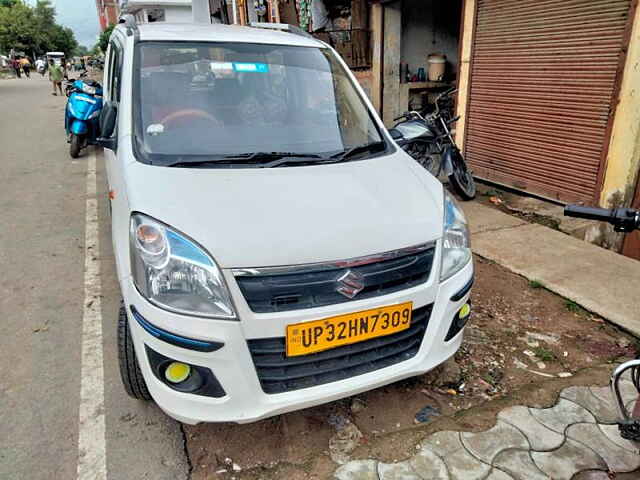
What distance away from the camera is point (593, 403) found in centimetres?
252

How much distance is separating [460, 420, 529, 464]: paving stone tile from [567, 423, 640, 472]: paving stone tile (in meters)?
0.26

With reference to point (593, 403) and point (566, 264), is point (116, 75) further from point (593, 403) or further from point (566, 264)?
point (566, 264)

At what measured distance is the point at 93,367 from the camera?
9.32 feet

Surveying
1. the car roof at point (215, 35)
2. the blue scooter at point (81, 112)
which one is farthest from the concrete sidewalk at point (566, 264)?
the blue scooter at point (81, 112)

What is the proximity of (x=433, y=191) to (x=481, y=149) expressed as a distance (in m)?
4.32

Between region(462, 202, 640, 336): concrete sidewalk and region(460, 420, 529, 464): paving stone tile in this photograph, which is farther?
region(462, 202, 640, 336): concrete sidewalk

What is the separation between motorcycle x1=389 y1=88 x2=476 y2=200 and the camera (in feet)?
Result: 18.6

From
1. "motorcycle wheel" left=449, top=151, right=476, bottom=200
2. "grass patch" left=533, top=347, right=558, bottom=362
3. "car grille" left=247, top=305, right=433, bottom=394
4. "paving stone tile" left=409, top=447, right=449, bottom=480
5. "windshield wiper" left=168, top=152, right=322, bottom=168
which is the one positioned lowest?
"grass patch" left=533, top=347, right=558, bottom=362

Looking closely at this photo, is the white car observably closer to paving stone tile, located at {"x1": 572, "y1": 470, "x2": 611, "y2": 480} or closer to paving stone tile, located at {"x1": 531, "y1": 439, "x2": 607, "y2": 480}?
paving stone tile, located at {"x1": 531, "y1": 439, "x2": 607, "y2": 480}

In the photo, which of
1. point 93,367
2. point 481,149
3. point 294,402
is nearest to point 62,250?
point 93,367

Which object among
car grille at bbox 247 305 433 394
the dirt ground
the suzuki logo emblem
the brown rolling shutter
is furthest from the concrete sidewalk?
the suzuki logo emblem

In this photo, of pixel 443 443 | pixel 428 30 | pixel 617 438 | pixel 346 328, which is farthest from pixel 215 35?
pixel 428 30

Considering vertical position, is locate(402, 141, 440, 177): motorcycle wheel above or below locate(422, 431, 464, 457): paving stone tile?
above

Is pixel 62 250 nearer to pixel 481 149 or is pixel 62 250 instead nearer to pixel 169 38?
pixel 169 38
